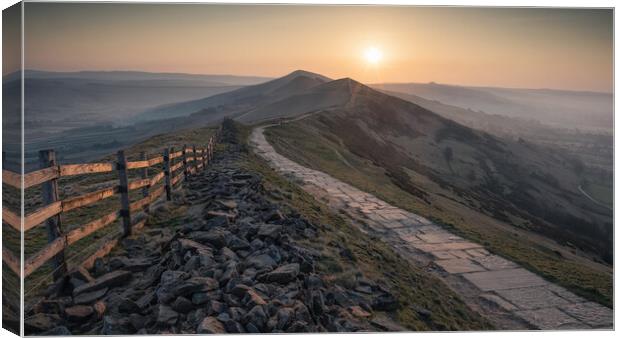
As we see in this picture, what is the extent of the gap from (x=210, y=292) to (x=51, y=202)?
249 centimetres

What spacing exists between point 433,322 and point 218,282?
137 inches

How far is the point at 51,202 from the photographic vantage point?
20.8 ft

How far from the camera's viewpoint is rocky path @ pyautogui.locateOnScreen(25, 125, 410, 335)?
18.3ft

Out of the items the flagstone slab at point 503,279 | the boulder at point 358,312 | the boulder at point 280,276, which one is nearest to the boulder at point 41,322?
the boulder at point 280,276

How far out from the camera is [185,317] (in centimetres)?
564

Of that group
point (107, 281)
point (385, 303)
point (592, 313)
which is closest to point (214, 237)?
point (107, 281)

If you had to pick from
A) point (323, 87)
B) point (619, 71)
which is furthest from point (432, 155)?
point (619, 71)

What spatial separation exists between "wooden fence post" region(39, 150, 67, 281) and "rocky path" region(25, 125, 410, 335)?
0.65 feet

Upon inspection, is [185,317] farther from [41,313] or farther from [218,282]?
[41,313]

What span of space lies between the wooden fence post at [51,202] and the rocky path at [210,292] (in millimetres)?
199

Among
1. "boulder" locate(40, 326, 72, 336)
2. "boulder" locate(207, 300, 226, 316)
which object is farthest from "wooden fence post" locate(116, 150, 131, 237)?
"boulder" locate(207, 300, 226, 316)

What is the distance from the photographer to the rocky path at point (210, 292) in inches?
219

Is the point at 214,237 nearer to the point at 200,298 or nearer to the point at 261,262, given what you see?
the point at 261,262

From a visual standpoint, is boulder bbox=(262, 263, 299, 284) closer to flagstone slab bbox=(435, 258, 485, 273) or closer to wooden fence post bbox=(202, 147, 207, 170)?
flagstone slab bbox=(435, 258, 485, 273)
